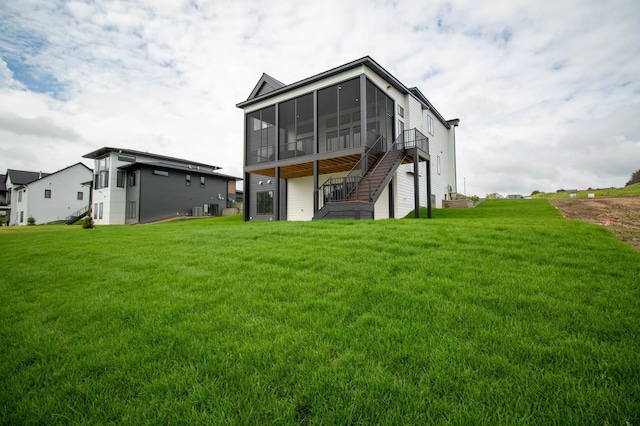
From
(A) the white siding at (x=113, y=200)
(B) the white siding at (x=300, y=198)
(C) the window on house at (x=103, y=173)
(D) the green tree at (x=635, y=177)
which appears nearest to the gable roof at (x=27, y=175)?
(C) the window on house at (x=103, y=173)

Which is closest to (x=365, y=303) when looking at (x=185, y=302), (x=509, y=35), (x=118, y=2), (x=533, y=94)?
(x=185, y=302)

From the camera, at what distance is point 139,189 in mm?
27484

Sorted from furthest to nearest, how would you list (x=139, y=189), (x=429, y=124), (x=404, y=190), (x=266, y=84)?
(x=139, y=189)
(x=266, y=84)
(x=429, y=124)
(x=404, y=190)

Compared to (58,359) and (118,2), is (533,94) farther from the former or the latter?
(58,359)

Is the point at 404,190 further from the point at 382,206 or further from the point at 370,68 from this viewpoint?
the point at 370,68

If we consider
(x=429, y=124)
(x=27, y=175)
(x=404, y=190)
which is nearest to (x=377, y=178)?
(x=404, y=190)

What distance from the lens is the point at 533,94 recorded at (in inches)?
641

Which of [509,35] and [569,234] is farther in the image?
[509,35]

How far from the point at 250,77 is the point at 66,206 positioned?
35581 millimetres

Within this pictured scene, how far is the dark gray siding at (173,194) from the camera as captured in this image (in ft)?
91.1

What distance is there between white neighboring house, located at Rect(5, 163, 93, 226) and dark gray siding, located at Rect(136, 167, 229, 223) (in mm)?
13377

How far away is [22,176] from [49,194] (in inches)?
312

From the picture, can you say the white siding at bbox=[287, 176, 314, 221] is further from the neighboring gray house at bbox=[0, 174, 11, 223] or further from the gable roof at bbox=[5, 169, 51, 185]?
the neighboring gray house at bbox=[0, 174, 11, 223]

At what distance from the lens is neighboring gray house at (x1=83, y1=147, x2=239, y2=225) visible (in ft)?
91.3
